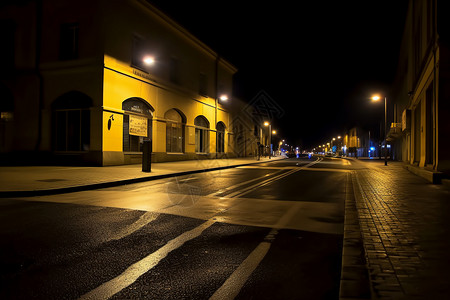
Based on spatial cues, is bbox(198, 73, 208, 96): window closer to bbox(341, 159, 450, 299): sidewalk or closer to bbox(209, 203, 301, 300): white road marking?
bbox(341, 159, 450, 299): sidewalk

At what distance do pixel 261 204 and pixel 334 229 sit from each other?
2.69 meters

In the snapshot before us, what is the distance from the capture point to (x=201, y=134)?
109ft

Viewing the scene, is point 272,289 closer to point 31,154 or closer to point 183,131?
point 31,154

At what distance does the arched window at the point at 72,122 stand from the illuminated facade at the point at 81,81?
0.06 m

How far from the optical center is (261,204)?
8.24 m

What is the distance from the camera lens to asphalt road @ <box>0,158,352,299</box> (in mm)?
3223

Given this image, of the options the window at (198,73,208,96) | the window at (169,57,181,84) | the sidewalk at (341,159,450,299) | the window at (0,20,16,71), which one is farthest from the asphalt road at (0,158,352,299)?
the window at (198,73,208,96)

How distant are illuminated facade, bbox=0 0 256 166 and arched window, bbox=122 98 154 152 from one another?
0.23ft

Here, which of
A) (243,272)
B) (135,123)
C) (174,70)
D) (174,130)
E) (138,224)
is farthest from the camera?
(174,70)

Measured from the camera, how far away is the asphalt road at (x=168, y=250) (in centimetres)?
322

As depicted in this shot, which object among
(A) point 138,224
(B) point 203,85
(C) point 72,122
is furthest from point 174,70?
(A) point 138,224

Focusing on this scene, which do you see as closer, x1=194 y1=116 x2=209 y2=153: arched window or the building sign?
the building sign

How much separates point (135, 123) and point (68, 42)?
6798 millimetres

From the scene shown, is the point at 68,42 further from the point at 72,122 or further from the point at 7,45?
the point at 72,122
